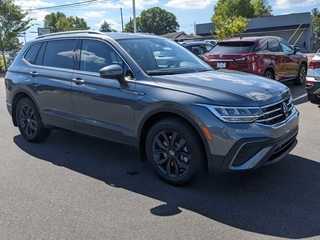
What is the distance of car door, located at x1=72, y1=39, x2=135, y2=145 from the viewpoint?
4.10 m

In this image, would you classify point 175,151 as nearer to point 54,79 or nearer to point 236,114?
point 236,114

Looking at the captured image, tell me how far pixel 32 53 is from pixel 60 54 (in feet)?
2.66

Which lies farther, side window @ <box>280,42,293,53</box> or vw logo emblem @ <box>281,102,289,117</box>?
side window @ <box>280,42,293,53</box>

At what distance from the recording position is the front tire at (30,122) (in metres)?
5.48

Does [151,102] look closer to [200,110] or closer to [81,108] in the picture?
[200,110]

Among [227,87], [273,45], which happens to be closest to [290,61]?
[273,45]

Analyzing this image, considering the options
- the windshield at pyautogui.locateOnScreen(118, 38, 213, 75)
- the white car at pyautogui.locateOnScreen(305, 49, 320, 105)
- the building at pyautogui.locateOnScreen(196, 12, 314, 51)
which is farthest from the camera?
the building at pyautogui.locateOnScreen(196, 12, 314, 51)

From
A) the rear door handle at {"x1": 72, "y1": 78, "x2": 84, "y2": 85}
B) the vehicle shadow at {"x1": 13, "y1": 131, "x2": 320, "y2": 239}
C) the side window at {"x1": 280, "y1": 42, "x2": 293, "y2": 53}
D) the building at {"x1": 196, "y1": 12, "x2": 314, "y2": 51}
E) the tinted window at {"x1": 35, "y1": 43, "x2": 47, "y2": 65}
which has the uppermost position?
the building at {"x1": 196, "y1": 12, "x2": 314, "y2": 51}

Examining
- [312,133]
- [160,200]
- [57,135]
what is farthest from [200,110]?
[57,135]

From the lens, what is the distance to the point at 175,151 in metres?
A: 3.80

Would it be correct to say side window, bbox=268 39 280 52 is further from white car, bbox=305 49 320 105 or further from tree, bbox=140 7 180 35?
tree, bbox=140 7 180 35

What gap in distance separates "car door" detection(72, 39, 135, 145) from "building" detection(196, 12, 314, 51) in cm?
3931

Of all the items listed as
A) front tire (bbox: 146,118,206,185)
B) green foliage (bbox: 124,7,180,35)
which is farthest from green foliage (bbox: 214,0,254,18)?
front tire (bbox: 146,118,206,185)

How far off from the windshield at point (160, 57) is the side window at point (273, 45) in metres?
5.36
